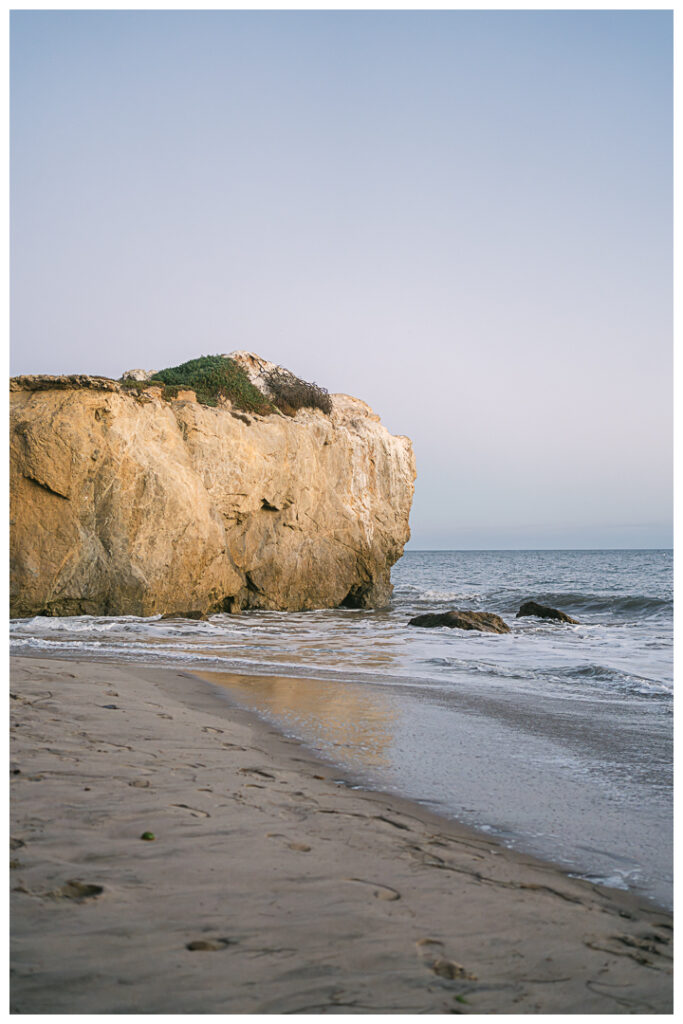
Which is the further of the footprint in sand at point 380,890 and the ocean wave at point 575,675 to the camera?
the ocean wave at point 575,675

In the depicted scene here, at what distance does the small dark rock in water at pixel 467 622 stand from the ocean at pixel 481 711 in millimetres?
512

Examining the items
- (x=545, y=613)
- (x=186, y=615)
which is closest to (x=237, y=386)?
(x=186, y=615)

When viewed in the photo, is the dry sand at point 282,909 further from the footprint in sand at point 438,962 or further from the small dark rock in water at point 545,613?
the small dark rock in water at point 545,613

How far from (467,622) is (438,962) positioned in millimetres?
12670

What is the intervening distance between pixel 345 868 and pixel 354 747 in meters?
2.18

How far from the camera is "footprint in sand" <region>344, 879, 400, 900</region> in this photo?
2.63 metres

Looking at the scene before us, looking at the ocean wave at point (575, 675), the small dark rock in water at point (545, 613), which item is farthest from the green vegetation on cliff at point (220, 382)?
the ocean wave at point (575, 675)

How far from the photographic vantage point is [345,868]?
9.41 ft

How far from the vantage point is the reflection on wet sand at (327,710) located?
16.6 feet

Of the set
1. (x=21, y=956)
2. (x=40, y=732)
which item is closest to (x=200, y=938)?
(x=21, y=956)

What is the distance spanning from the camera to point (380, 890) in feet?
8.80

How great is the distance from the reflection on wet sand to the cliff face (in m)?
7.66

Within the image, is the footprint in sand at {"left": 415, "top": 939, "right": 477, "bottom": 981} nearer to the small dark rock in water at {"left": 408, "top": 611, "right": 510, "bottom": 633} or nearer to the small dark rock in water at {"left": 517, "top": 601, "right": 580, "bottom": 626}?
the small dark rock in water at {"left": 408, "top": 611, "right": 510, "bottom": 633}

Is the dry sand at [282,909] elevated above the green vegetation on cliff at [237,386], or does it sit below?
below
